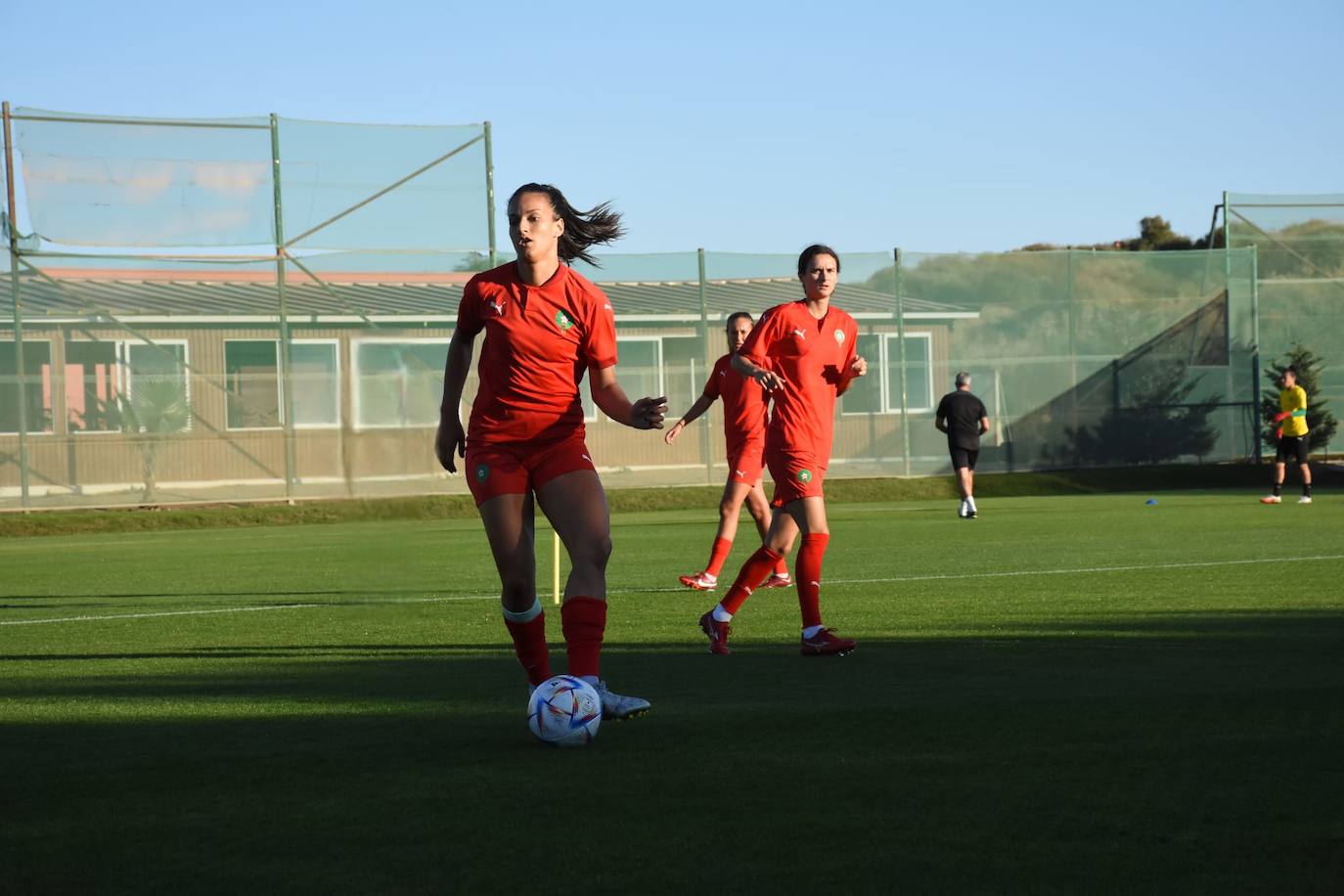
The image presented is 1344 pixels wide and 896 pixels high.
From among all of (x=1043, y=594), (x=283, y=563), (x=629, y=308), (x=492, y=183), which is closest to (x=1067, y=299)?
(x=629, y=308)

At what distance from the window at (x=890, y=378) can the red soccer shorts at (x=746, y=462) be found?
18.3m

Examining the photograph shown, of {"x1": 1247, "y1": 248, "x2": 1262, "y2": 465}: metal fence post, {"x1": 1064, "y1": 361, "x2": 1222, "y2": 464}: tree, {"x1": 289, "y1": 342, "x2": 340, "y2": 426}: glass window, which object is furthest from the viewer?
{"x1": 1247, "y1": 248, "x2": 1262, "y2": 465}: metal fence post

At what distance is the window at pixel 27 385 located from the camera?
24.2m

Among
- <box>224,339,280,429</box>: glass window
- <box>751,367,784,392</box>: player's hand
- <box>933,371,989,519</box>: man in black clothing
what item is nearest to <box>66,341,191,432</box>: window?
<box>224,339,280,429</box>: glass window

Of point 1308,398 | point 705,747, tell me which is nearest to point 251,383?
point 1308,398

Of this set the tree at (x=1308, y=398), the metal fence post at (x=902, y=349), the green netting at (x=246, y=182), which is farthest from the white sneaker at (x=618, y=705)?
the tree at (x=1308, y=398)

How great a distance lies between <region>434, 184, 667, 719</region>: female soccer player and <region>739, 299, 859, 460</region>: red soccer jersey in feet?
7.22

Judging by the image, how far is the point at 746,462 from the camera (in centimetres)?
1193

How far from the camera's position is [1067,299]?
31.9m

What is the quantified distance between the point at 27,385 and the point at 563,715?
21.2 meters

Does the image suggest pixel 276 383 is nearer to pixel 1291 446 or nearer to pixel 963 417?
pixel 963 417

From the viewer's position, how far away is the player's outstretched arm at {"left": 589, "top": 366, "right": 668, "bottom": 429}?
222 inches

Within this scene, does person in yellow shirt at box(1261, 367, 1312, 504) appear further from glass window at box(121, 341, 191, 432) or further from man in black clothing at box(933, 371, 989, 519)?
glass window at box(121, 341, 191, 432)

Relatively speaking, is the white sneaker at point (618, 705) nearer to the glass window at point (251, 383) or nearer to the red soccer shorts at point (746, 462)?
the red soccer shorts at point (746, 462)
